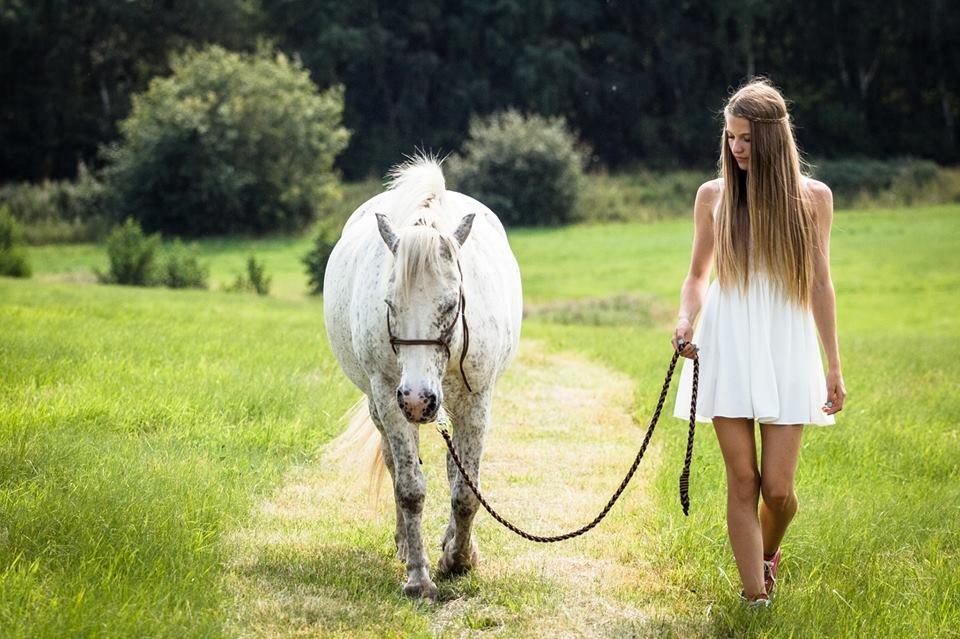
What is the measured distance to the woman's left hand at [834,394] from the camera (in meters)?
4.73

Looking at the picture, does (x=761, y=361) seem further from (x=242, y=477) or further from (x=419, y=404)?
(x=242, y=477)

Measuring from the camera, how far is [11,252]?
78.2 feet

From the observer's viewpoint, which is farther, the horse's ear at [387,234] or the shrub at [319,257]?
the shrub at [319,257]

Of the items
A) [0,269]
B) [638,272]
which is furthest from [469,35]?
[0,269]

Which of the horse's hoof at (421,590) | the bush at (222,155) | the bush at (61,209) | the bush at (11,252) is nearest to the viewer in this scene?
the horse's hoof at (421,590)

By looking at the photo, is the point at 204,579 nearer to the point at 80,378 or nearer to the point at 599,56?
the point at 80,378

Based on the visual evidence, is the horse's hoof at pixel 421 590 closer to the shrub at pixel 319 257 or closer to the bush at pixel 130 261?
the shrub at pixel 319 257

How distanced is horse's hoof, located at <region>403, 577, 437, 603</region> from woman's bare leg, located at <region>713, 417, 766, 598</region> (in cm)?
144

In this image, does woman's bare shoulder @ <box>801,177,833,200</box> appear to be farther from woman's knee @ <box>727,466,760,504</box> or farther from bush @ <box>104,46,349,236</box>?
bush @ <box>104,46,349,236</box>

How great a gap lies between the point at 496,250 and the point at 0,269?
20.7m

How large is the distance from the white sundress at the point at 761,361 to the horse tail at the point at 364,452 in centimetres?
222

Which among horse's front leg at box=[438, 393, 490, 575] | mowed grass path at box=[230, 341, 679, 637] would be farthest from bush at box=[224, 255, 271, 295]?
horse's front leg at box=[438, 393, 490, 575]

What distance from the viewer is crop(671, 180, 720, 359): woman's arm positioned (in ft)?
16.1

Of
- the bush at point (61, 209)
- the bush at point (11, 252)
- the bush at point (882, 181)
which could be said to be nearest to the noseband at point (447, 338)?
→ the bush at point (11, 252)
